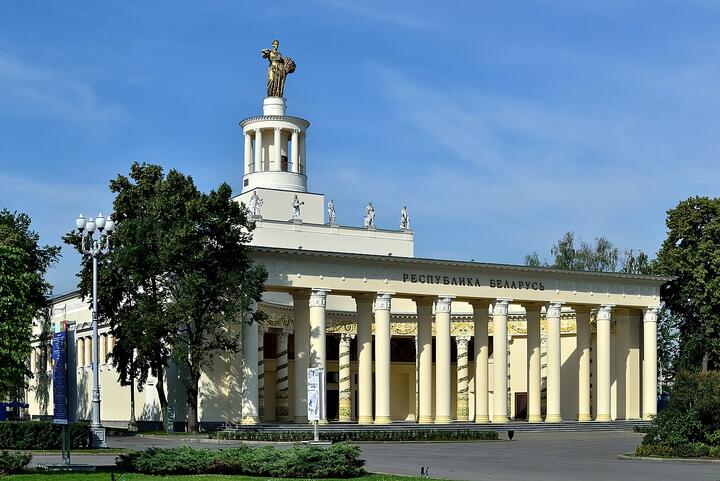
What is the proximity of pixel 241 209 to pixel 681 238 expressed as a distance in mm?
33809

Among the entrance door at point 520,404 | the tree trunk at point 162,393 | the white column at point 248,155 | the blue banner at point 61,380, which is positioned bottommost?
the entrance door at point 520,404

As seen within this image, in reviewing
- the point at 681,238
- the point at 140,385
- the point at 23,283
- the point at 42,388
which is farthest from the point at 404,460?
the point at 42,388

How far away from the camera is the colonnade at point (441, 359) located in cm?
6300

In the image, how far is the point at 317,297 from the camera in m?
62.9

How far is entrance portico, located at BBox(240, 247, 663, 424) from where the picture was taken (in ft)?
210

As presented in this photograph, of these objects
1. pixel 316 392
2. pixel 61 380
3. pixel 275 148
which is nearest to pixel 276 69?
pixel 275 148

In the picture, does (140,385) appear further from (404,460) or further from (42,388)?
(42,388)

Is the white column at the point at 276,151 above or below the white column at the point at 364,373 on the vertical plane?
above

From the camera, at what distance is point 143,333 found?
57.0 metres

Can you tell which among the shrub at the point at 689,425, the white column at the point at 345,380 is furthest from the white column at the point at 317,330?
the shrub at the point at 689,425

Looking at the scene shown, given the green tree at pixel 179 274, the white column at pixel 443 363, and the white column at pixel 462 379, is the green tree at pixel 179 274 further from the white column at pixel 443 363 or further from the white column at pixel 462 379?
the white column at pixel 462 379

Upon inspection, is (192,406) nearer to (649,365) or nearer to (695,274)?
(649,365)

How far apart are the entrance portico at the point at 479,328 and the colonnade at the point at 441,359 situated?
0.21 feet

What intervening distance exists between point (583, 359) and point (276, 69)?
1145 inches
